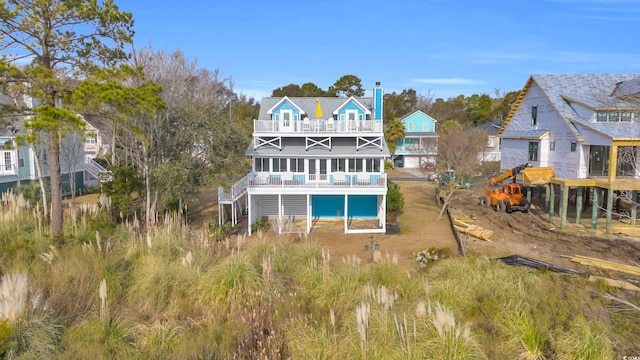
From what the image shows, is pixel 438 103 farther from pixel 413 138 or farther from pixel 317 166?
pixel 317 166

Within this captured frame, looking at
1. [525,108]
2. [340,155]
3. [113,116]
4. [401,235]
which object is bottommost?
[401,235]

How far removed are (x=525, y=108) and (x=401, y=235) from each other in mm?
15002

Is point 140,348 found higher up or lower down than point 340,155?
lower down

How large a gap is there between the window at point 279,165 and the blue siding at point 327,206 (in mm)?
2725

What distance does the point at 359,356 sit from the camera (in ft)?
23.0

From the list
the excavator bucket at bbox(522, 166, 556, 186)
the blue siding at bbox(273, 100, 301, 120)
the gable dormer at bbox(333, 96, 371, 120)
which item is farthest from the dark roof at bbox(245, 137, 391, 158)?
the excavator bucket at bbox(522, 166, 556, 186)

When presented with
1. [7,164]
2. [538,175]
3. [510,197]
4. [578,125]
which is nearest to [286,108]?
[510,197]

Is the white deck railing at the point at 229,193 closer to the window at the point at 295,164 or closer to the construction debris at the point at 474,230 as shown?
the window at the point at 295,164

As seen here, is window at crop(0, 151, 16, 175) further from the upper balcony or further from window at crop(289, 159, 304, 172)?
window at crop(289, 159, 304, 172)

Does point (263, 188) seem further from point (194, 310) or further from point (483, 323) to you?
point (483, 323)

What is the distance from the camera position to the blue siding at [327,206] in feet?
87.5

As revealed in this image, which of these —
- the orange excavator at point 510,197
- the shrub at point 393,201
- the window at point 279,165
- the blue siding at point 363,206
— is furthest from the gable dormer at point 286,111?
the orange excavator at point 510,197

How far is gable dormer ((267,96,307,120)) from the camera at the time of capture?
87.6 feet

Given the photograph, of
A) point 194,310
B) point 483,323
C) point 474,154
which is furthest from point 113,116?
point 474,154
